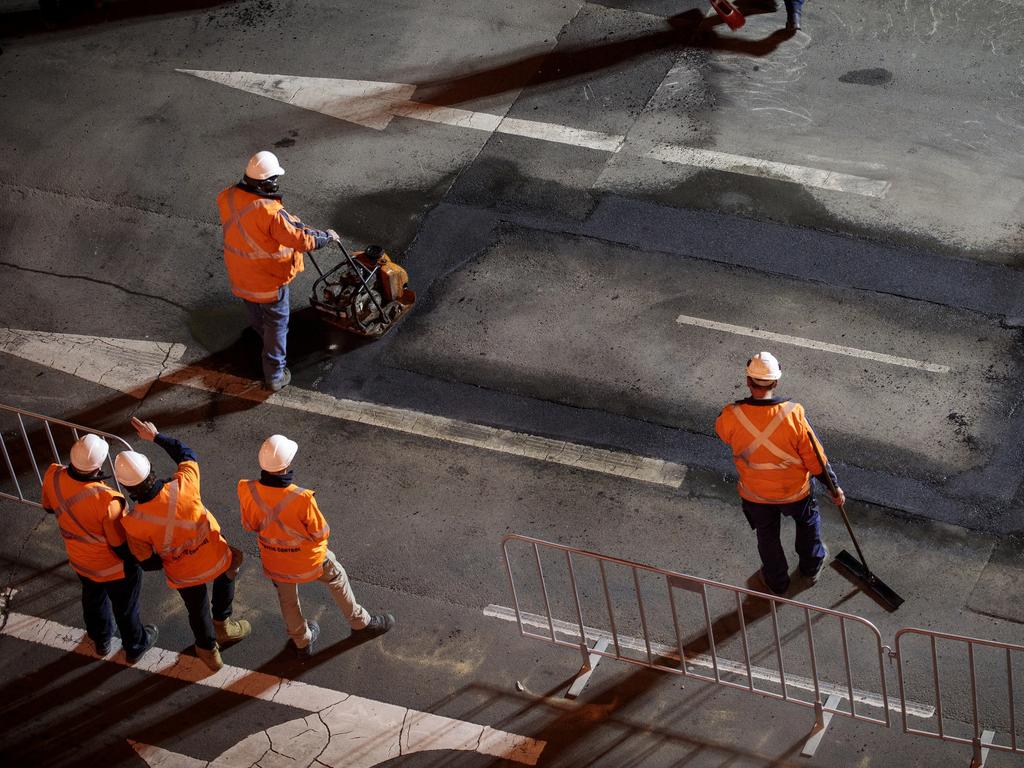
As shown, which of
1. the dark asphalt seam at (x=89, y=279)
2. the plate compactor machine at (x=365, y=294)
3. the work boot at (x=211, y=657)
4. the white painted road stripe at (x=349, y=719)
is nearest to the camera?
the white painted road stripe at (x=349, y=719)

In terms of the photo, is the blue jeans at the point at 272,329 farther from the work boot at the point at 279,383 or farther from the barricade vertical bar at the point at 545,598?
the barricade vertical bar at the point at 545,598

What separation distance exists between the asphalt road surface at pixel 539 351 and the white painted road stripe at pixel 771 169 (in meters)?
0.05

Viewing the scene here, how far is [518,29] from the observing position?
15.8m

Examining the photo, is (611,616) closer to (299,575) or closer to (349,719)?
(349,719)

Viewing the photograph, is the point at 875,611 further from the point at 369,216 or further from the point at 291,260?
the point at 369,216

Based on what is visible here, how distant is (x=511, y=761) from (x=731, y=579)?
2297mm

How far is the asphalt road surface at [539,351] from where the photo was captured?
8.93 meters

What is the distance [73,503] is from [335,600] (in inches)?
78.9

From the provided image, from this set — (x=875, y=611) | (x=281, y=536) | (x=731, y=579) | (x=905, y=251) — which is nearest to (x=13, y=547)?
(x=281, y=536)

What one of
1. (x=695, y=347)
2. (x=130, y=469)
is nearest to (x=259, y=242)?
(x=130, y=469)

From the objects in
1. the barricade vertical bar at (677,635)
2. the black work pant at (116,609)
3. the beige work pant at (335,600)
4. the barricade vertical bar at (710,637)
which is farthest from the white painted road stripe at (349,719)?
the barricade vertical bar at (710,637)

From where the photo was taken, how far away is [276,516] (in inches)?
326

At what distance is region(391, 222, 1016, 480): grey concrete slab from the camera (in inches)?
422

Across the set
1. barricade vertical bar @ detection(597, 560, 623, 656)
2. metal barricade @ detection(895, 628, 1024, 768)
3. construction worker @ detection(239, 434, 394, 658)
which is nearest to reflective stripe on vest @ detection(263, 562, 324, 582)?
construction worker @ detection(239, 434, 394, 658)
